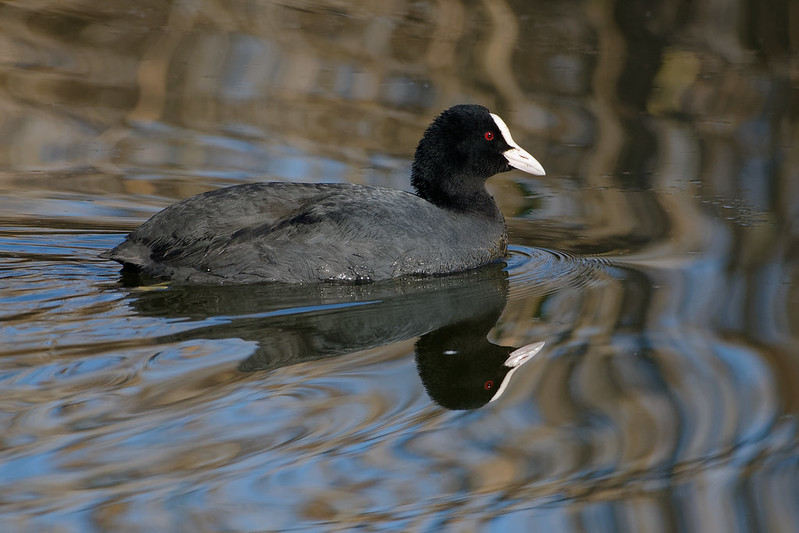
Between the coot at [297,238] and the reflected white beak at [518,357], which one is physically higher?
the coot at [297,238]

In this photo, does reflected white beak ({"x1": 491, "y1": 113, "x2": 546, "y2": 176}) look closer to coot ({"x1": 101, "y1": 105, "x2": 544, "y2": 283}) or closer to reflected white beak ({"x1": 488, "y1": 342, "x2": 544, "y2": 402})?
coot ({"x1": 101, "y1": 105, "x2": 544, "y2": 283})

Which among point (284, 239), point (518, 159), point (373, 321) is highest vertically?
point (518, 159)

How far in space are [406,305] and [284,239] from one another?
795 mm

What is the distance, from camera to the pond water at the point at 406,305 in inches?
148

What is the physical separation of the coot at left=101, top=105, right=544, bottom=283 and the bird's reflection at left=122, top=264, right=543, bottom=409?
3.6 inches

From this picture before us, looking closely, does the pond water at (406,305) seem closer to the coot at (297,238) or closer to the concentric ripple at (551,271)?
the concentric ripple at (551,271)

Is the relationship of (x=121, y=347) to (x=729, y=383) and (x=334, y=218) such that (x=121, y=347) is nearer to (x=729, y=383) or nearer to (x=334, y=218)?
(x=334, y=218)

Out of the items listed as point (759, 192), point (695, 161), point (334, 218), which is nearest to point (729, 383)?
point (334, 218)

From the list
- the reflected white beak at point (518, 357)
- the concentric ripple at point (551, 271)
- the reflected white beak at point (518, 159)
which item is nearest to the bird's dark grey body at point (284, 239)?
the concentric ripple at point (551, 271)

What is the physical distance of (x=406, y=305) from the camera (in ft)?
19.5

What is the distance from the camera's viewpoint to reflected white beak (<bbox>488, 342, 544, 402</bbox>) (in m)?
4.87

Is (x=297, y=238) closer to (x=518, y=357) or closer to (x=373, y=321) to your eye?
(x=373, y=321)

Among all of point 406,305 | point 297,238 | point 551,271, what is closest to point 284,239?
point 297,238

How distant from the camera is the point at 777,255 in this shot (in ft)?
21.7
